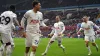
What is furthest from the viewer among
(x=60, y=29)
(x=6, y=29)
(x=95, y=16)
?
(x=95, y=16)

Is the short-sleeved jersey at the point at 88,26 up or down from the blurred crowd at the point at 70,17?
up

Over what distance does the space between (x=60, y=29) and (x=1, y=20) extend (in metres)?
7.25

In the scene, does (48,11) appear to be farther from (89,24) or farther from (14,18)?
(14,18)

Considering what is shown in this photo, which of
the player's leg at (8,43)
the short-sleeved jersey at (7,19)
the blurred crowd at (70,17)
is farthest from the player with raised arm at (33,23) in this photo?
the blurred crowd at (70,17)

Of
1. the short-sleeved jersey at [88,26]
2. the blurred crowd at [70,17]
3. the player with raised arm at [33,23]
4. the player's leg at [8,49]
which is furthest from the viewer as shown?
the blurred crowd at [70,17]

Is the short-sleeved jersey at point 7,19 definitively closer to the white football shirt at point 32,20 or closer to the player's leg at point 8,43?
the player's leg at point 8,43

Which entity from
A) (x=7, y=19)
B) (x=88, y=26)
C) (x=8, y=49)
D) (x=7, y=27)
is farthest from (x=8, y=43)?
(x=88, y=26)

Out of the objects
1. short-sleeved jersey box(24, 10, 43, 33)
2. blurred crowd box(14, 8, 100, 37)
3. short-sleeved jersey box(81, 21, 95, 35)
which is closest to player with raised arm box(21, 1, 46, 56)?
short-sleeved jersey box(24, 10, 43, 33)

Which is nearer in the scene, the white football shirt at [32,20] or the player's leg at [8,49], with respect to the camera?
the player's leg at [8,49]

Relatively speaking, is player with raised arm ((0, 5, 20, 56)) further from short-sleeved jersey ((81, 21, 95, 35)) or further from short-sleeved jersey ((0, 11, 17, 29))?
short-sleeved jersey ((81, 21, 95, 35))

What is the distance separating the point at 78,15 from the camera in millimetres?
61125

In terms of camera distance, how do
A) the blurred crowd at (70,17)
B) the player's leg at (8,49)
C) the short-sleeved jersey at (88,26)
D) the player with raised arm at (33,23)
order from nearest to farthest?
1. the player's leg at (8,49)
2. the player with raised arm at (33,23)
3. the short-sleeved jersey at (88,26)
4. the blurred crowd at (70,17)

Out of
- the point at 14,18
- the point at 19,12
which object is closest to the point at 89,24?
the point at 14,18

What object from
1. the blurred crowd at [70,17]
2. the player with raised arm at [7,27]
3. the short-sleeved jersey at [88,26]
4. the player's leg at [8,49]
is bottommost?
the blurred crowd at [70,17]
